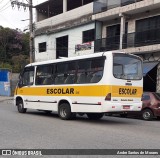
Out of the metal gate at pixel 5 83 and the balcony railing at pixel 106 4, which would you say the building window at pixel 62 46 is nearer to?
the balcony railing at pixel 106 4

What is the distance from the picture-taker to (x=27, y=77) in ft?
55.1

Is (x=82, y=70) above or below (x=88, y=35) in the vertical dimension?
below

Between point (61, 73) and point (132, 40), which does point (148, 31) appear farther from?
point (61, 73)

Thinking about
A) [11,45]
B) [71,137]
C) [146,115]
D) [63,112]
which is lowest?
[146,115]

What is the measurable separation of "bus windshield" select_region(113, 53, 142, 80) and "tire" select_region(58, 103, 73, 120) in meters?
2.68

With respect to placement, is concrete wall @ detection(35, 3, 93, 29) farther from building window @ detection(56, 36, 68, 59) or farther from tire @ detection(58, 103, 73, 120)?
tire @ detection(58, 103, 73, 120)

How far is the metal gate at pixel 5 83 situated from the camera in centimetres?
3350

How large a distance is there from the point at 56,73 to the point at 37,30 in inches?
881

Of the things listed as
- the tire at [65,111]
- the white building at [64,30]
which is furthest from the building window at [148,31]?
the tire at [65,111]

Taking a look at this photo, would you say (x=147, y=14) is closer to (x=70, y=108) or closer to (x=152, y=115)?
(x=152, y=115)

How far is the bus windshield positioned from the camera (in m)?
12.6

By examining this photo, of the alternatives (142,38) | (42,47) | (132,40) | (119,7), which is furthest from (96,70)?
(42,47)

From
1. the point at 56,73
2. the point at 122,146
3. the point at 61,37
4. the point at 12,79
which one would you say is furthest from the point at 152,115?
the point at 12,79

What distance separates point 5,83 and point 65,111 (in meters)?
21.0
